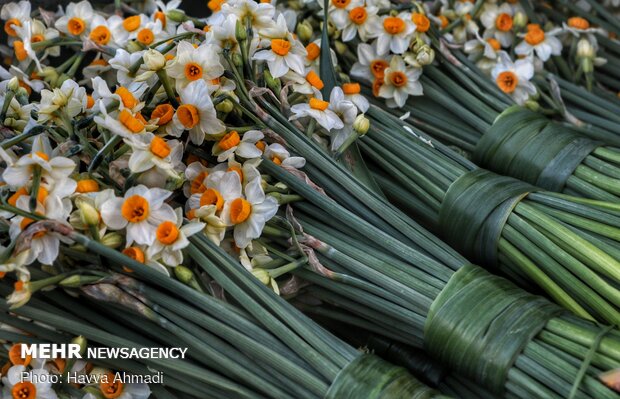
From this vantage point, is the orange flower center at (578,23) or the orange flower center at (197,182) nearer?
the orange flower center at (197,182)

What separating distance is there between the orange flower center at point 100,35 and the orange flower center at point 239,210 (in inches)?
15.8

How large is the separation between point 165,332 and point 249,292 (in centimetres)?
11

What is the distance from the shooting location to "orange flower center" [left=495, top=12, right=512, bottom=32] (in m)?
1.32

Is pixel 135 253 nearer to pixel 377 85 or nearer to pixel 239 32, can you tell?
pixel 239 32

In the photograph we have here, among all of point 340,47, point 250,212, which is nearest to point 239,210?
point 250,212

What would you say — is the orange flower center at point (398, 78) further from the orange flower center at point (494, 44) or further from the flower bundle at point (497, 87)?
the orange flower center at point (494, 44)

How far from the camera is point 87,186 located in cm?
83

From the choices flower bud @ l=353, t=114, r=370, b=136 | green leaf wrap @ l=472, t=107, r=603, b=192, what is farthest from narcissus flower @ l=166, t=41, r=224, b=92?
green leaf wrap @ l=472, t=107, r=603, b=192

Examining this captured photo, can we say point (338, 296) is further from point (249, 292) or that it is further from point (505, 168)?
point (505, 168)

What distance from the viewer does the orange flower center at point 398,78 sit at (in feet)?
3.86

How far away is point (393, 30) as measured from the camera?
1.17m

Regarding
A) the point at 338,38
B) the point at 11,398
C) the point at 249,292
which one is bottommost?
the point at 11,398

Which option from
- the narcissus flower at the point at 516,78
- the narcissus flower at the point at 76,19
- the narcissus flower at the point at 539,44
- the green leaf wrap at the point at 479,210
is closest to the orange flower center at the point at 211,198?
the green leaf wrap at the point at 479,210

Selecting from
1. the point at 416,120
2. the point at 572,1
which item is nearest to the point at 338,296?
the point at 416,120
